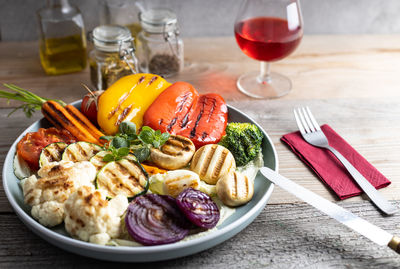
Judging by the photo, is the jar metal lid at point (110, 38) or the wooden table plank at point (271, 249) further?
the jar metal lid at point (110, 38)

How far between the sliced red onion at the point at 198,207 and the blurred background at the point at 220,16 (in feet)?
5.98

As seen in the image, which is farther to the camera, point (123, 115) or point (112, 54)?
point (112, 54)

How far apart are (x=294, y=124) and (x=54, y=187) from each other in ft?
4.14

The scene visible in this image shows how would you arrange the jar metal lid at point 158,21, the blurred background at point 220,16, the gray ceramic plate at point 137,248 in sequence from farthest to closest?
1. the blurred background at point 220,16
2. the jar metal lid at point 158,21
3. the gray ceramic plate at point 137,248

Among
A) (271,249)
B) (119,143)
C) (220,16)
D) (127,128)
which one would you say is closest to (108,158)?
(119,143)

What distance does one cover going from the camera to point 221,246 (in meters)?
1.50

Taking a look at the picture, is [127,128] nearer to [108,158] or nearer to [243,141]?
[108,158]

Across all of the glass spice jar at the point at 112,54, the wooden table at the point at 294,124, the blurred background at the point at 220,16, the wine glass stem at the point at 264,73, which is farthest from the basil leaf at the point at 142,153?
the blurred background at the point at 220,16

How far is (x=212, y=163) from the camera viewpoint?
1.67 m

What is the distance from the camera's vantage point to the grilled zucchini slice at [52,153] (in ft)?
5.42

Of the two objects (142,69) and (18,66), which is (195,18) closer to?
(142,69)

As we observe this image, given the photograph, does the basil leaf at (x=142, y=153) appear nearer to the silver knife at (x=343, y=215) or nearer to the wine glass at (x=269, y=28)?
the silver knife at (x=343, y=215)

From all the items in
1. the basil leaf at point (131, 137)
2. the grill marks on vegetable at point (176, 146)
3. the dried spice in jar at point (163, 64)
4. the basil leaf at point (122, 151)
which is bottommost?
the dried spice in jar at point (163, 64)

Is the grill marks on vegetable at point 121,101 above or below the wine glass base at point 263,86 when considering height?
above
